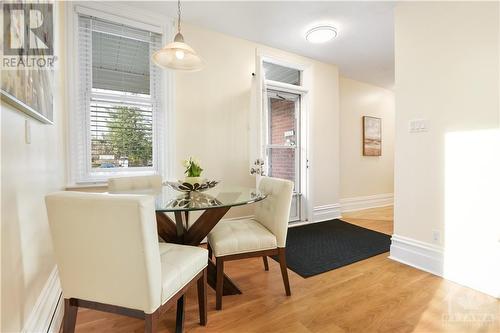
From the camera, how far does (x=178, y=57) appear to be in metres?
1.86

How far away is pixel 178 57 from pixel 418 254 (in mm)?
2838

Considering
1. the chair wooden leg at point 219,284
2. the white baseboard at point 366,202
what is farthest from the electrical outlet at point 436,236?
the white baseboard at point 366,202

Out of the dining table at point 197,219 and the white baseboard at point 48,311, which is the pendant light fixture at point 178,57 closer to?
the dining table at point 197,219

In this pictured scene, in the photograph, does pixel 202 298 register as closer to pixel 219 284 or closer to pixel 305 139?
pixel 219 284

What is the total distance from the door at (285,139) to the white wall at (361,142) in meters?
1.27

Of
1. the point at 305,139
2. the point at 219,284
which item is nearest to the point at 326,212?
the point at 305,139

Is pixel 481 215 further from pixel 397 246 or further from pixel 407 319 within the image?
pixel 407 319

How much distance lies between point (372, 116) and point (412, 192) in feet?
10.5

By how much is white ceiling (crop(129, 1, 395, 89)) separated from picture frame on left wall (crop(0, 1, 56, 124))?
1509 millimetres

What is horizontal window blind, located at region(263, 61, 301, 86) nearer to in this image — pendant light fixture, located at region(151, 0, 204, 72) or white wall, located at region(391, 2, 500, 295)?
white wall, located at region(391, 2, 500, 295)

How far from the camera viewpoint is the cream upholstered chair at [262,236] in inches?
65.6

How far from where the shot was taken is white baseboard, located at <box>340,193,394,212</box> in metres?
4.72

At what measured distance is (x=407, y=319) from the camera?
156cm

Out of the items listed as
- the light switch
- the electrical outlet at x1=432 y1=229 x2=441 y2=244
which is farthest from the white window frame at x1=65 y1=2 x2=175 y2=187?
the electrical outlet at x1=432 y1=229 x2=441 y2=244
